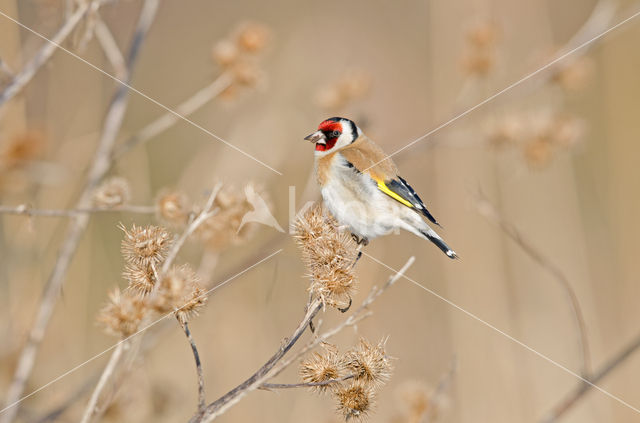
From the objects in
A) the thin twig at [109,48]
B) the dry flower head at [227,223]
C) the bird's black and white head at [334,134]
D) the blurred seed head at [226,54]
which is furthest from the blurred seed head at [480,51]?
the thin twig at [109,48]

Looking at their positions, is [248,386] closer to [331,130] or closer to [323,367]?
[323,367]

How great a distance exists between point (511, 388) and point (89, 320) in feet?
7.24

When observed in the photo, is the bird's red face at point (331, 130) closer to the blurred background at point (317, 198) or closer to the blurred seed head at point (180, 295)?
the blurred background at point (317, 198)

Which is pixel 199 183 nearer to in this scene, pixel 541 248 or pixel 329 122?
pixel 329 122

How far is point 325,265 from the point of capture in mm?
1664

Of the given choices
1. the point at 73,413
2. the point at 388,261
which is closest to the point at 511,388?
the point at 388,261

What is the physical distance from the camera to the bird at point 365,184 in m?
2.24

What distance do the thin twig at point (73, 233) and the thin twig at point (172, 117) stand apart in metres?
0.08

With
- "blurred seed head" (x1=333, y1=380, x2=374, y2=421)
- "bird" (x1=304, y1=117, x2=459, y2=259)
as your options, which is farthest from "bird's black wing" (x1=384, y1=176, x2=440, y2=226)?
"blurred seed head" (x1=333, y1=380, x2=374, y2=421)

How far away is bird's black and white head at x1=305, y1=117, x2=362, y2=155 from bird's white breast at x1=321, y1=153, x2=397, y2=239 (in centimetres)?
5

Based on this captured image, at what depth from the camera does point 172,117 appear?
2.37 metres

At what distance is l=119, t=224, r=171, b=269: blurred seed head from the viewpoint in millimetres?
1577

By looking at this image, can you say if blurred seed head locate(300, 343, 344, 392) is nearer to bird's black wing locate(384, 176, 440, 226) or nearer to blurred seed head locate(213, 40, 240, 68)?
bird's black wing locate(384, 176, 440, 226)

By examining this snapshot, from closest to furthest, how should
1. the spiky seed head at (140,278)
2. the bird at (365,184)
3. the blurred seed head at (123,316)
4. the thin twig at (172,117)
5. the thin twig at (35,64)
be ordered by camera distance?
the blurred seed head at (123,316)
the spiky seed head at (140,278)
the thin twig at (35,64)
the bird at (365,184)
the thin twig at (172,117)
